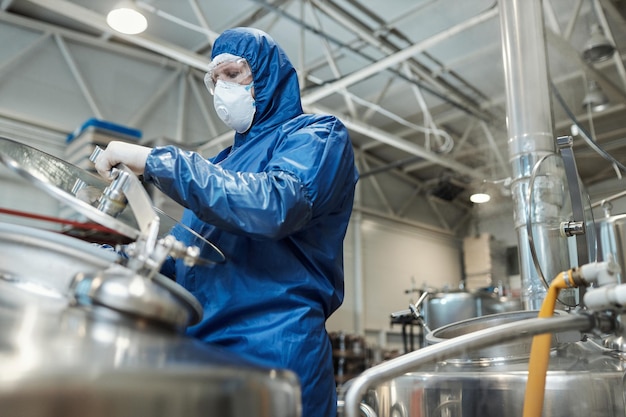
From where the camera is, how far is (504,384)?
1.29 metres

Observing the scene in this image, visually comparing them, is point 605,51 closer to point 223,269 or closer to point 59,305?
point 223,269

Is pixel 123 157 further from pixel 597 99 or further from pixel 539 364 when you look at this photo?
pixel 597 99

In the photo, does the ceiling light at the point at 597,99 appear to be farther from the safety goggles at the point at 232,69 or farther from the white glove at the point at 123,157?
the white glove at the point at 123,157

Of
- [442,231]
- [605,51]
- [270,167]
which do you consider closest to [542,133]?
[270,167]

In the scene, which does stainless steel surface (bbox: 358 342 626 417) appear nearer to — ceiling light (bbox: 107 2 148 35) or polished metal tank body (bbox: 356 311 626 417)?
polished metal tank body (bbox: 356 311 626 417)

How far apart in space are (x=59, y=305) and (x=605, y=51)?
429 centimetres

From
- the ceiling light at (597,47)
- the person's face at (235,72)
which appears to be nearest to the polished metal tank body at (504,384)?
the person's face at (235,72)

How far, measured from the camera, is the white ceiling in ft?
14.3

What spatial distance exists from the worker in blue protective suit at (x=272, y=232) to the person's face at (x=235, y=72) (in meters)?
0.03

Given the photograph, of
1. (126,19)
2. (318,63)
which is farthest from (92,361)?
(318,63)

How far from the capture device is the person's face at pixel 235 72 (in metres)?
1.28

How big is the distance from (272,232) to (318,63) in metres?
4.86

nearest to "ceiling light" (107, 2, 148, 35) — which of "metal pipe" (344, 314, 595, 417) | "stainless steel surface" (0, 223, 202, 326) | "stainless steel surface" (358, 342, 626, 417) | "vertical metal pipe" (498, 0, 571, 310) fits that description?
"vertical metal pipe" (498, 0, 571, 310)

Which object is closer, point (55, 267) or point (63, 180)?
point (55, 267)
